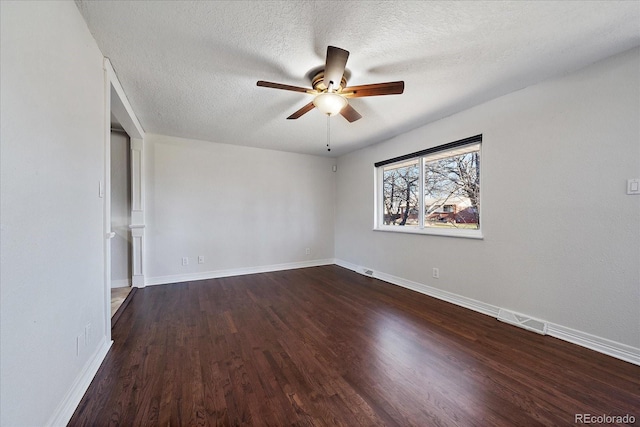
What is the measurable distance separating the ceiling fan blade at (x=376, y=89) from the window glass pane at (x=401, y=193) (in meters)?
1.90

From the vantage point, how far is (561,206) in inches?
88.2

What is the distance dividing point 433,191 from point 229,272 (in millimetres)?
3550

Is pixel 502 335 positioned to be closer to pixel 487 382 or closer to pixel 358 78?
pixel 487 382

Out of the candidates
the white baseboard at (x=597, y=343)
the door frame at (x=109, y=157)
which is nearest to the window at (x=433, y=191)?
the white baseboard at (x=597, y=343)

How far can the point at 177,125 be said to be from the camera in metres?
3.48

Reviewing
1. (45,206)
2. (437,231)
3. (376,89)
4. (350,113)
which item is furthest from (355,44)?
(437,231)

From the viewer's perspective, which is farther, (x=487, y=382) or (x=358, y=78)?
(x=358, y=78)

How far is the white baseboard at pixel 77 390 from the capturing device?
1253 mm

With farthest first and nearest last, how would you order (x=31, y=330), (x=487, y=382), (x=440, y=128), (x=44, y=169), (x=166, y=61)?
(x=440, y=128)
(x=166, y=61)
(x=487, y=382)
(x=44, y=169)
(x=31, y=330)

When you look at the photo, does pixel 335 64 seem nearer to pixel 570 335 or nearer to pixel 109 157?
pixel 109 157

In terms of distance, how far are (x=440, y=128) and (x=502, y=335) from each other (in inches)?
95.5

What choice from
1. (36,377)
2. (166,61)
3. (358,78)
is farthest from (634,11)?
(36,377)

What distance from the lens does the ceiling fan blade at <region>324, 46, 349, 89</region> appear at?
1.65 m

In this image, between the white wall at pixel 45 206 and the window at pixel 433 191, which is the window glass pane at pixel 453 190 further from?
the white wall at pixel 45 206
